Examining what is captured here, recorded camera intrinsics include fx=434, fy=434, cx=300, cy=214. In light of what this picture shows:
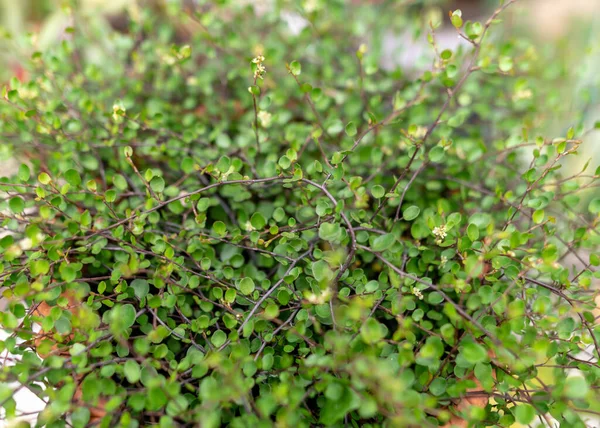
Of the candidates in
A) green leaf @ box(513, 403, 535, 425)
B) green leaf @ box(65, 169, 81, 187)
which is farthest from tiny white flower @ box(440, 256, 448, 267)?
green leaf @ box(65, 169, 81, 187)

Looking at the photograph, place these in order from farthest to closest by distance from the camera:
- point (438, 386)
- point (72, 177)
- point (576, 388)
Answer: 1. point (72, 177)
2. point (438, 386)
3. point (576, 388)

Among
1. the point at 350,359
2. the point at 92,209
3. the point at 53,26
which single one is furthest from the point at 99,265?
the point at 53,26

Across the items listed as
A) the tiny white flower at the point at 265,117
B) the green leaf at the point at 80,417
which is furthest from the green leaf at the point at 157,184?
the green leaf at the point at 80,417

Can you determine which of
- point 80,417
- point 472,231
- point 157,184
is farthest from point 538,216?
point 80,417

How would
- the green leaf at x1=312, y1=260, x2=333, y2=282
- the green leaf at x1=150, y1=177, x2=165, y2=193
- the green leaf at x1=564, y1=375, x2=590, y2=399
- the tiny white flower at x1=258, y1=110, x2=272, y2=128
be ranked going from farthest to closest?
the tiny white flower at x1=258, y1=110, x2=272, y2=128, the green leaf at x1=150, y1=177, x2=165, y2=193, the green leaf at x1=312, y1=260, x2=333, y2=282, the green leaf at x1=564, y1=375, x2=590, y2=399

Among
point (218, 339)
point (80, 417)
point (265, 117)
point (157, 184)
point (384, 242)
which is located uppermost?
point (265, 117)

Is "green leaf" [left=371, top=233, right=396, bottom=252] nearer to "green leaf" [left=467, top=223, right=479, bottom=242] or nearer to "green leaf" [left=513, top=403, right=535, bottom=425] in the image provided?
"green leaf" [left=467, top=223, right=479, bottom=242]

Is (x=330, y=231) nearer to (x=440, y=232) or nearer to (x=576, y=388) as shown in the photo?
(x=440, y=232)

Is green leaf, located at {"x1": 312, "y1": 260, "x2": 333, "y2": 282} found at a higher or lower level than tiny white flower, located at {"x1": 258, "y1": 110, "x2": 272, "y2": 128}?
lower
